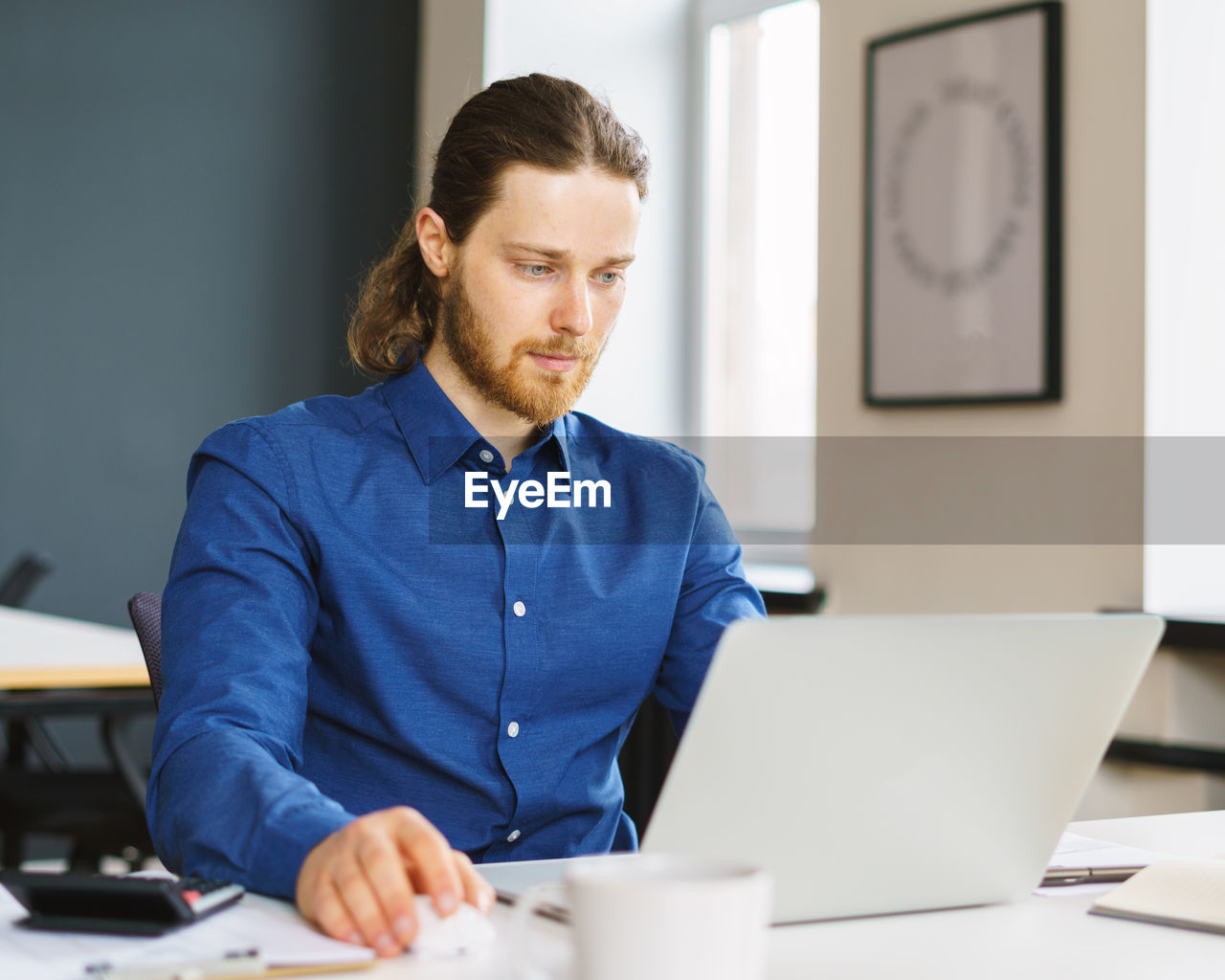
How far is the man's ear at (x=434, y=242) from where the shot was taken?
1483mm

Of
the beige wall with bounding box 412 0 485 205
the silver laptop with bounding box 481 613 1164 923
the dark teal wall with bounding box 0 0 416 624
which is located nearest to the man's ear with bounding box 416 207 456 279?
the silver laptop with bounding box 481 613 1164 923

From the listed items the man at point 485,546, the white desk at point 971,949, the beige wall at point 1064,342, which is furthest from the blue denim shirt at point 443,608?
the beige wall at point 1064,342

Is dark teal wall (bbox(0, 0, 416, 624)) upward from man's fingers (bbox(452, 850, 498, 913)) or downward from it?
upward

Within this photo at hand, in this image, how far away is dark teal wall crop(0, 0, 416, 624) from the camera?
3.77 m

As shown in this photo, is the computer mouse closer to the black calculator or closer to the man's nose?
the black calculator

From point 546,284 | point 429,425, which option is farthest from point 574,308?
point 429,425

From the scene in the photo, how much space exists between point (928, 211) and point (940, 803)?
2.08m

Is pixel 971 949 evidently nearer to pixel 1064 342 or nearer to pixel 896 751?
pixel 896 751

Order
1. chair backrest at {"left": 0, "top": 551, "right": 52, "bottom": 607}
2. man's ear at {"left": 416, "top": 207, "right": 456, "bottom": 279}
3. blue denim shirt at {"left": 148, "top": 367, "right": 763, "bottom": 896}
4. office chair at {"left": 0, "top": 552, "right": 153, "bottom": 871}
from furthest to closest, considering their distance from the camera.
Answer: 1. chair backrest at {"left": 0, "top": 551, "right": 52, "bottom": 607}
2. office chair at {"left": 0, "top": 552, "right": 153, "bottom": 871}
3. man's ear at {"left": 416, "top": 207, "right": 456, "bottom": 279}
4. blue denim shirt at {"left": 148, "top": 367, "right": 763, "bottom": 896}

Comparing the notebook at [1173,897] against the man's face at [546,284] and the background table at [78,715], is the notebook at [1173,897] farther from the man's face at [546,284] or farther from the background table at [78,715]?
the background table at [78,715]

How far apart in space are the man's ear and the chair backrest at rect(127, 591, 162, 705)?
Answer: 1.50 feet

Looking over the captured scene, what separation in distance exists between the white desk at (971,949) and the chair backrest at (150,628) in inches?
18.4

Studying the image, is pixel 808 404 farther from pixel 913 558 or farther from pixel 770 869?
pixel 770 869

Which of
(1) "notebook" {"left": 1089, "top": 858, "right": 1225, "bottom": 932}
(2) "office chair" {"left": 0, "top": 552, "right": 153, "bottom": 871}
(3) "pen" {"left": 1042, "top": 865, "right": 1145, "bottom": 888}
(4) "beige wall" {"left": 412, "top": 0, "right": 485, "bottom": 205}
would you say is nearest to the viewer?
(1) "notebook" {"left": 1089, "top": 858, "right": 1225, "bottom": 932}
